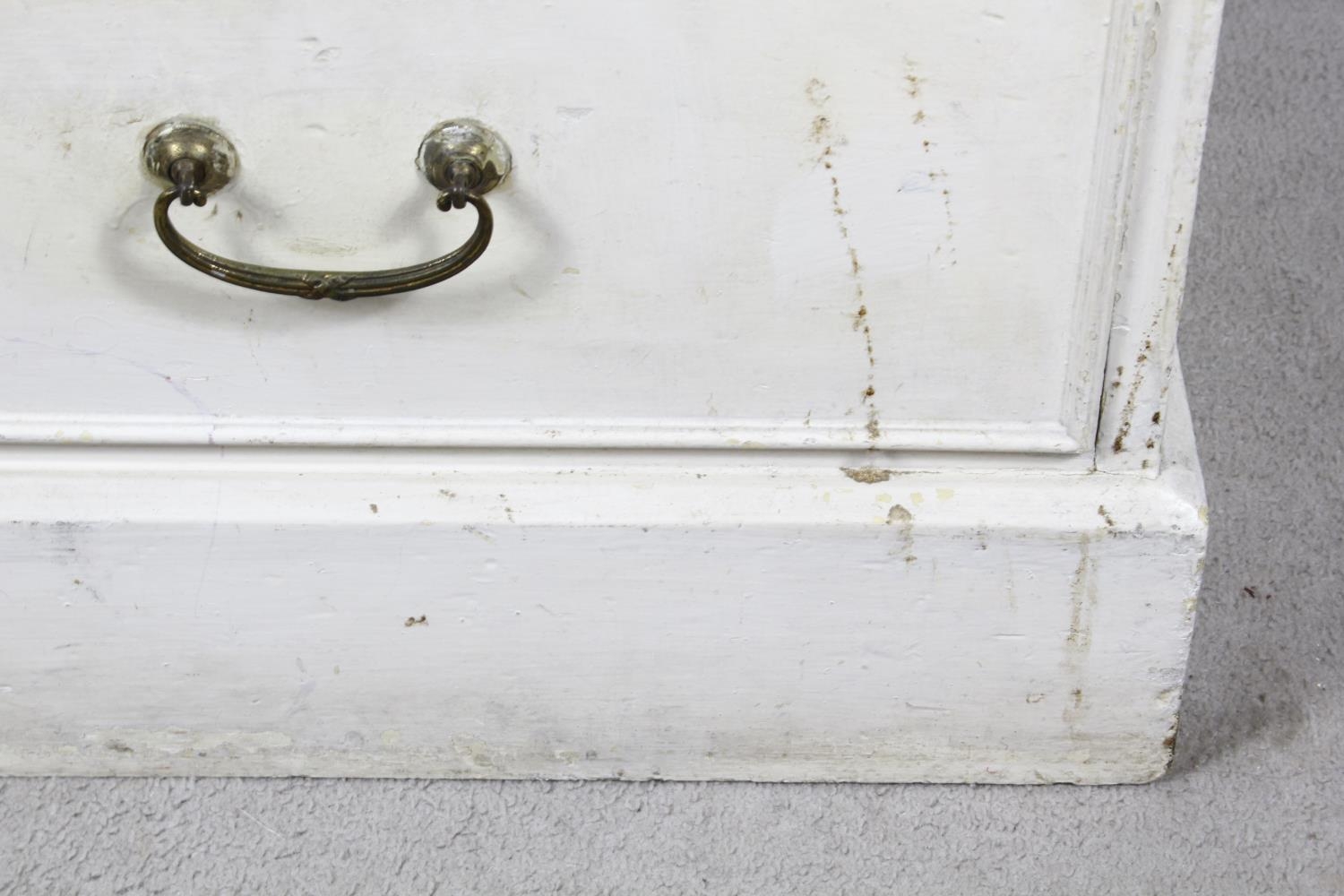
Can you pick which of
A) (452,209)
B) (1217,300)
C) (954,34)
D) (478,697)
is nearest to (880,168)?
(954,34)

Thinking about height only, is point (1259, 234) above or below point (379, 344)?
below

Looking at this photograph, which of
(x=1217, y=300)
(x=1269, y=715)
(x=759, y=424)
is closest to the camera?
(x=759, y=424)

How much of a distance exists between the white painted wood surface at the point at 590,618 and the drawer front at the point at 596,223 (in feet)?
0.08

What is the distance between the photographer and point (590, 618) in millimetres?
627

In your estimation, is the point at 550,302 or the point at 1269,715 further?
the point at 1269,715

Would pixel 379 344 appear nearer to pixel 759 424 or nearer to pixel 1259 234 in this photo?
pixel 759 424

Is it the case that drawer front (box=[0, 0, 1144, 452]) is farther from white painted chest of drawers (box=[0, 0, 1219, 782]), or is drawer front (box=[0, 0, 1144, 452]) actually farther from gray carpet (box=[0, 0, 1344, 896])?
gray carpet (box=[0, 0, 1344, 896])

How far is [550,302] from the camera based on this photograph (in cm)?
56

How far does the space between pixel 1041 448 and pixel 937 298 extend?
8 centimetres

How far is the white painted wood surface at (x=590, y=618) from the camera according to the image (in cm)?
60

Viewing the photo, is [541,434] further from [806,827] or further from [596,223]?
[806,827]

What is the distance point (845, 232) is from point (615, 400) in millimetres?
115

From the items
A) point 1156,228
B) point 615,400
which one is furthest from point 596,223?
point 1156,228

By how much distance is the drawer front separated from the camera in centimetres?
50
